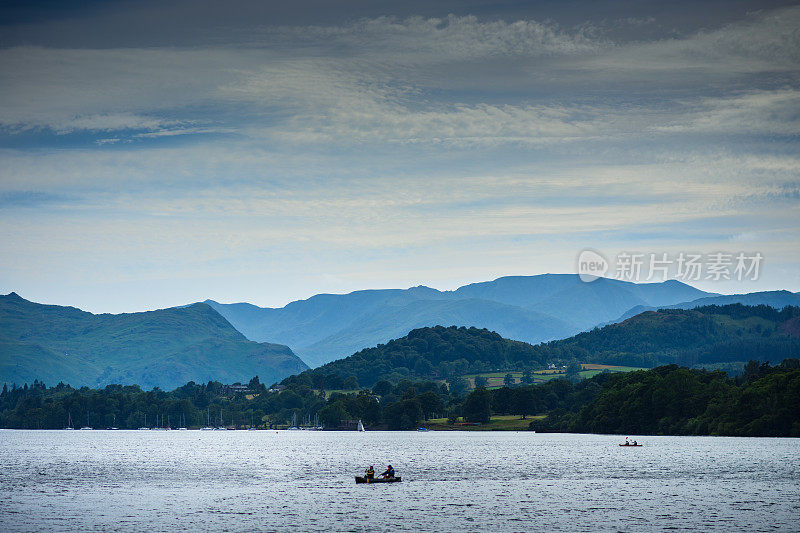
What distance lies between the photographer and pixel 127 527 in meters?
84.5

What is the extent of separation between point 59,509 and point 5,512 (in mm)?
5850

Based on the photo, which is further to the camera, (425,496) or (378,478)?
(378,478)

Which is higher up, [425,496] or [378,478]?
[378,478]

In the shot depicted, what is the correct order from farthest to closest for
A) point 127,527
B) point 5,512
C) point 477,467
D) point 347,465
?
point 347,465, point 477,467, point 5,512, point 127,527

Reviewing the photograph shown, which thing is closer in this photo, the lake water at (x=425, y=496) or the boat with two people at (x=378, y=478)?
the lake water at (x=425, y=496)

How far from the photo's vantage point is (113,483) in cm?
13400

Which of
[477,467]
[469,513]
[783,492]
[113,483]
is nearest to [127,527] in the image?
[469,513]

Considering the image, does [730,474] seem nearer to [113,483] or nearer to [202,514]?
[202,514]

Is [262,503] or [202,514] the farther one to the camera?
[262,503]

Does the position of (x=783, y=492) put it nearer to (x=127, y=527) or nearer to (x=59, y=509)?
(x=127, y=527)

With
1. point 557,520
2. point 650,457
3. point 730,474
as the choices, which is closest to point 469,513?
point 557,520

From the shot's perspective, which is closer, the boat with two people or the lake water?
the lake water

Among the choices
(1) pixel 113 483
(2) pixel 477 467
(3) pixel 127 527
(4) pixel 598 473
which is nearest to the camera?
(3) pixel 127 527

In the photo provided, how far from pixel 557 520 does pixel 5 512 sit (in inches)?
Answer: 2359
